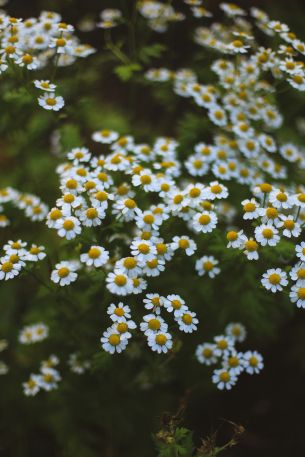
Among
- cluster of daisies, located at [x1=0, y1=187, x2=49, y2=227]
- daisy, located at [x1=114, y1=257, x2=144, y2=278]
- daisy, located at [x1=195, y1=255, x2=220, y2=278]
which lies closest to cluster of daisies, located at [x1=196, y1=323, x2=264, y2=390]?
daisy, located at [x1=195, y1=255, x2=220, y2=278]

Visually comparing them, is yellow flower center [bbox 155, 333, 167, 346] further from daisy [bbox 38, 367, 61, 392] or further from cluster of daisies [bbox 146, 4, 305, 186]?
cluster of daisies [bbox 146, 4, 305, 186]

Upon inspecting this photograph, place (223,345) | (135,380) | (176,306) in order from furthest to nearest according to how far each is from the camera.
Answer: (135,380) < (223,345) < (176,306)

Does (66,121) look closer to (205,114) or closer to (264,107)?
(205,114)

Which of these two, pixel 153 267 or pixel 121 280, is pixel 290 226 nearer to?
pixel 153 267

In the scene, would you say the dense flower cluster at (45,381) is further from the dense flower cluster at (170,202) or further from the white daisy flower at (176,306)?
the white daisy flower at (176,306)

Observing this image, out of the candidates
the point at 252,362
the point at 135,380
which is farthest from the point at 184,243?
the point at 135,380

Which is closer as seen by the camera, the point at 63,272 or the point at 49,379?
the point at 63,272

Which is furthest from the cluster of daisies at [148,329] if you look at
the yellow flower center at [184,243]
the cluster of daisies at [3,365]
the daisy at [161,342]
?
the cluster of daisies at [3,365]
